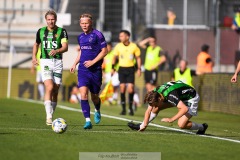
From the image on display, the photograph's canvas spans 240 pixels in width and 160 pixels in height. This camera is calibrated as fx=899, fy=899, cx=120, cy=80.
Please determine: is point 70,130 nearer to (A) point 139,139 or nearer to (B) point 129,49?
(A) point 139,139

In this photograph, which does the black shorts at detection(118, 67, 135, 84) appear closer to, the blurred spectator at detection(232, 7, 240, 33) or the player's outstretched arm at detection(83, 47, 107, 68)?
the player's outstretched arm at detection(83, 47, 107, 68)

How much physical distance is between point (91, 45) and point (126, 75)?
6514 mm

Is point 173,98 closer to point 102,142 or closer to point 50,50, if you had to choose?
point 102,142

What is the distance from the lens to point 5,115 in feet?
60.7

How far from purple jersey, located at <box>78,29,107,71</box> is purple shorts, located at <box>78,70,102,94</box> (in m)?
0.09

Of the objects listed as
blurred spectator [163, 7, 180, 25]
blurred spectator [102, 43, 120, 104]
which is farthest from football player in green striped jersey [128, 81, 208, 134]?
blurred spectator [163, 7, 180, 25]

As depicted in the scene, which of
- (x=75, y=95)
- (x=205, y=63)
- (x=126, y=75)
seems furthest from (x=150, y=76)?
(x=126, y=75)

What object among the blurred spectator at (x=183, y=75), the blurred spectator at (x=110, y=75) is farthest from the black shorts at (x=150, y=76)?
the blurred spectator at (x=183, y=75)

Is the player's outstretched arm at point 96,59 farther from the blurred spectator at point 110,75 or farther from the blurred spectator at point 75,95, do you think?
the blurred spectator at point 75,95

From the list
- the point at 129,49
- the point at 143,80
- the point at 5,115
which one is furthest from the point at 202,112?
the point at 5,115

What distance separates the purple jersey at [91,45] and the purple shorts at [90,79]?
0.09 metres

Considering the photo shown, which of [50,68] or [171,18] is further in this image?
[171,18]

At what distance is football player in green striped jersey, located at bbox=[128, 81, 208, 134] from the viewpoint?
45.3ft

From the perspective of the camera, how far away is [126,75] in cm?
2234
